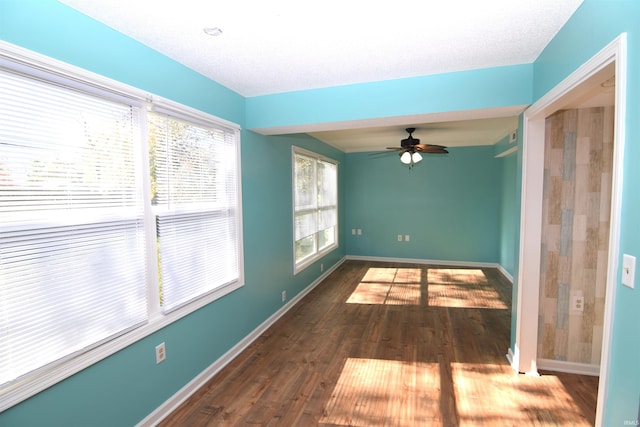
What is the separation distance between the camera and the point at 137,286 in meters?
1.91

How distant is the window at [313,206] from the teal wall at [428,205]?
860mm

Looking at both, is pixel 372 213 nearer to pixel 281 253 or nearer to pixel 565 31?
pixel 281 253

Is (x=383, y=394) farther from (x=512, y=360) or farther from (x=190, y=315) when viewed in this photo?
(x=190, y=315)

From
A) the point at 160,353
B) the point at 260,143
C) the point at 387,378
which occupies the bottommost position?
the point at 387,378

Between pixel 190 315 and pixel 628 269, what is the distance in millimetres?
2492

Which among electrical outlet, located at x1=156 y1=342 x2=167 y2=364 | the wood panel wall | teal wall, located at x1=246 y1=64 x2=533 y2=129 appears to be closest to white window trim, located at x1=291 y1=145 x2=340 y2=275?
teal wall, located at x1=246 y1=64 x2=533 y2=129

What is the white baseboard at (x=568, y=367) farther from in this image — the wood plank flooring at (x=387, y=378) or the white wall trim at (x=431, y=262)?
the white wall trim at (x=431, y=262)

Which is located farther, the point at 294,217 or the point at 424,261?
the point at 424,261

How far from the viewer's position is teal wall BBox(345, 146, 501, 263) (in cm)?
611

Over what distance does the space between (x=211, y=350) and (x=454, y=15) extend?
113 inches

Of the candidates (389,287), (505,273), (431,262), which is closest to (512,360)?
(389,287)

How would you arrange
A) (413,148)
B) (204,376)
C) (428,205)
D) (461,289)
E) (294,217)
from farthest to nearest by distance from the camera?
1. (428,205)
2. (461,289)
3. (413,148)
4. (294,217)
5. (204,376)

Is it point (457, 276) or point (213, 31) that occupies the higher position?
point (213, 31)

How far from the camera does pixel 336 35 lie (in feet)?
6.15
